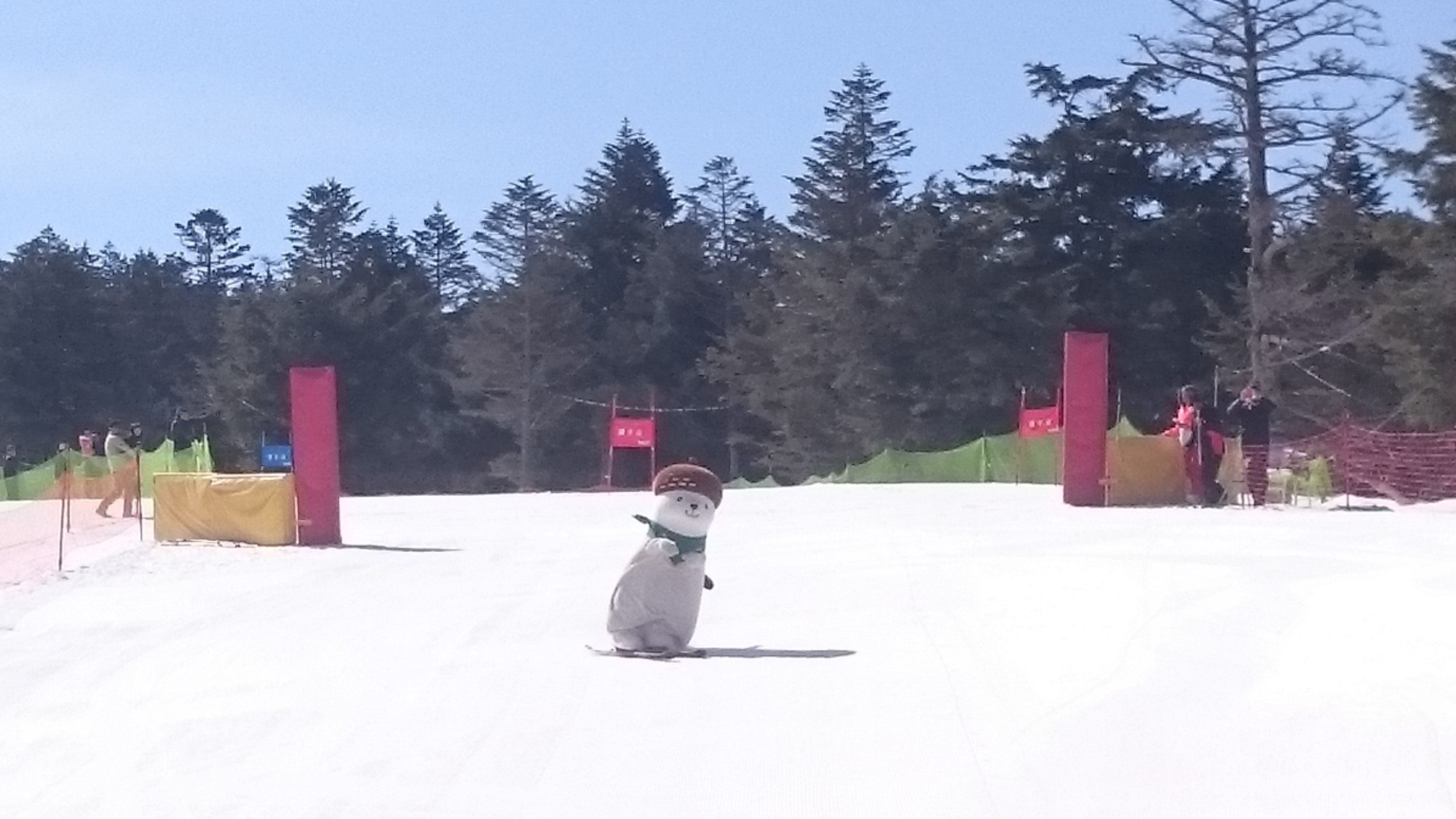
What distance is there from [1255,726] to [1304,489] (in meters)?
16.1

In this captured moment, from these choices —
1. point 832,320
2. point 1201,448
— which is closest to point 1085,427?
point 1201,448

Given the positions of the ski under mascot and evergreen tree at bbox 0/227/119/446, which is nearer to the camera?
the ski under mascot

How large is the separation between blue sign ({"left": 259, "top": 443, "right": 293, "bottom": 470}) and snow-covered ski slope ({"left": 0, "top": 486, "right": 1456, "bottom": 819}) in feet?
86.9

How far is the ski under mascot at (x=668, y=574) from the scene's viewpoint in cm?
1066

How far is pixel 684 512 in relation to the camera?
10.7m

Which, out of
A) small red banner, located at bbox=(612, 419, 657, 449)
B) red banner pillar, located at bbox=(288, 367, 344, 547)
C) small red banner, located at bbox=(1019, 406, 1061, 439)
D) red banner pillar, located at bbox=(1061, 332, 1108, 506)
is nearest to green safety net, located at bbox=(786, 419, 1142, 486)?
small red banner, located at bbox=(1019, 406, 1061, 439)

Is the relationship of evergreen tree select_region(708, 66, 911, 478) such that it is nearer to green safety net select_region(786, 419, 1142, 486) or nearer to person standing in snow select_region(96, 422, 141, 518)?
green safety net select_region(786, 419, 1142, 486)

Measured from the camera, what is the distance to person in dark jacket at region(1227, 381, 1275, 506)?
74.4 ft

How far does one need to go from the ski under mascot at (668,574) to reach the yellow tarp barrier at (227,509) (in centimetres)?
974

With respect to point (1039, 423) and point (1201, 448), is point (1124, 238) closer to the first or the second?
point (1039, 423)

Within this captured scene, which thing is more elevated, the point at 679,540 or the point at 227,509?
the point at 679,540

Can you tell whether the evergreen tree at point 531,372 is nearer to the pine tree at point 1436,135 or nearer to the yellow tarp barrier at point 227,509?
the pine tree at point 1436,135

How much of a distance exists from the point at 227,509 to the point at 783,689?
12031 mm

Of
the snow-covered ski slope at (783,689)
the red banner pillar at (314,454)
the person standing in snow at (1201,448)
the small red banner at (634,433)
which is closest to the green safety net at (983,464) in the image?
the person standing in snow at (1201,448)
